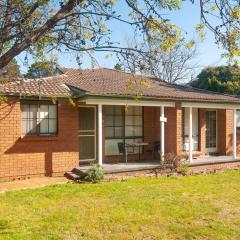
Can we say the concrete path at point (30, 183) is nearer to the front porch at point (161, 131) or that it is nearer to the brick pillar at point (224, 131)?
the front porch at point (161, 131)

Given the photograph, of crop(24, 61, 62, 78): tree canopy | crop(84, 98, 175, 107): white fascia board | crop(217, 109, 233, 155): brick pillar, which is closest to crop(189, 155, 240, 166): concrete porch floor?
crop(217, 109, 233, 155): brick pillar

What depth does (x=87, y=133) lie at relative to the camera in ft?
51.5

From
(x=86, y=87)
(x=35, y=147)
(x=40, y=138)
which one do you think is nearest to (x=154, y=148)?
(x=86, y=87)

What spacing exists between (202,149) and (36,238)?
12900mm

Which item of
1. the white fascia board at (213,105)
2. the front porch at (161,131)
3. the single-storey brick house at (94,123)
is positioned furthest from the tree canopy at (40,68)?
the white fascia board at (213,105)

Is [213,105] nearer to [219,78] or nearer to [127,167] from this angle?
[127,167]

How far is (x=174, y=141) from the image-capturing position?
52.7 feet

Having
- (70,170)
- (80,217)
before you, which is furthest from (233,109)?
(80,217)

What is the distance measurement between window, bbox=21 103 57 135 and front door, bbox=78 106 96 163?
1.49m

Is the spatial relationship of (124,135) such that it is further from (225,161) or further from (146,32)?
(146,32)

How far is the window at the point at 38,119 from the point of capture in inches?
543

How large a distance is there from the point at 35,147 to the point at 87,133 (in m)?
2.67

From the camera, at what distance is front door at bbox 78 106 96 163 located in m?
15.5

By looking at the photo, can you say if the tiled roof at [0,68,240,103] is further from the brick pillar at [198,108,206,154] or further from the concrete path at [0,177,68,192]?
the concrete path at [0,177,68,192]
